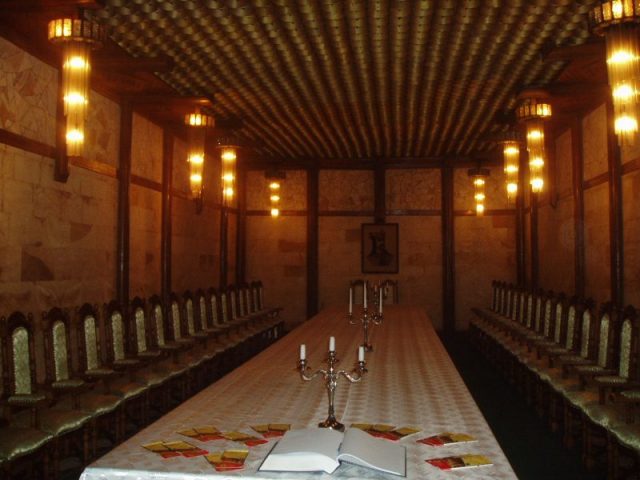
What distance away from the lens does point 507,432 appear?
214 inches

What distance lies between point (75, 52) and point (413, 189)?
9.47m

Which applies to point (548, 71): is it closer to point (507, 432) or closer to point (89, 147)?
point (507, 432)

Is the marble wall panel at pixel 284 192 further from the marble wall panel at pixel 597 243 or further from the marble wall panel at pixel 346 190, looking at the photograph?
the marble wall panel at pixel 597 243

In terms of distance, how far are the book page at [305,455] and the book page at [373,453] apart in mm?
45

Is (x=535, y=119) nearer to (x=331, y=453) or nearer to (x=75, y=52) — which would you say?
(x=75, y=52)

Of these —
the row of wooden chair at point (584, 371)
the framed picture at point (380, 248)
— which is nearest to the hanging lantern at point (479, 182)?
the framed picture at point (380, 248)

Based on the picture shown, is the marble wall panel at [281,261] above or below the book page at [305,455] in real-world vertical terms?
above

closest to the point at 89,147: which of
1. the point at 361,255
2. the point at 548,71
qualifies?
the point at 548,71

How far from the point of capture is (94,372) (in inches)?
188

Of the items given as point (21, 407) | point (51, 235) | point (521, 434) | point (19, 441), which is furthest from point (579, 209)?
point (19, 441)

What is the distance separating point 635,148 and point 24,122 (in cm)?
663

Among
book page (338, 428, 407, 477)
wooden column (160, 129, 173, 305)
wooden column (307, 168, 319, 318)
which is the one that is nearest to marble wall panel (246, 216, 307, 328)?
wooden column (307, 168, 319, 318)

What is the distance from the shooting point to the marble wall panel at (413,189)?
1303 cm

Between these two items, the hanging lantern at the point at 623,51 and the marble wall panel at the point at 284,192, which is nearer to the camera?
the hanging lantern at the point at 623,51
